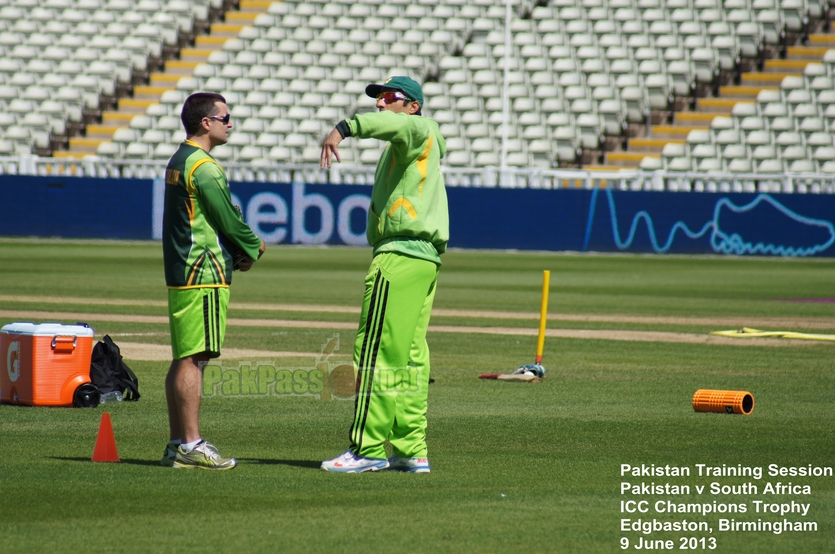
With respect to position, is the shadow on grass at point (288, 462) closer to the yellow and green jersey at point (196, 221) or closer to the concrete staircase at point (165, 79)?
the yellow and green jersey at point (196, 221)

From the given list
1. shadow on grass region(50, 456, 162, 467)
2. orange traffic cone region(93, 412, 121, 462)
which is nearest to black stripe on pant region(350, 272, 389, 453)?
shadow on grass region(50, 456, 162, 467)

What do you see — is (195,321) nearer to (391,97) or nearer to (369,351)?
(369,351)

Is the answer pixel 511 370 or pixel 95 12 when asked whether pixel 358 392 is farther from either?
pixel 95 12

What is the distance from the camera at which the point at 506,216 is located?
34812mm

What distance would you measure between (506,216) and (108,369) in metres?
25.4

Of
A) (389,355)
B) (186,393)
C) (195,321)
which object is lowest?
(186,393)

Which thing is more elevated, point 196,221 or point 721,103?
point 721,103

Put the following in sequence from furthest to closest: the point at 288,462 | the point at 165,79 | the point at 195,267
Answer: the point at 165,79 < the point at 288,462 < the point at 195,267

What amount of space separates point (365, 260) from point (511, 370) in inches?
726

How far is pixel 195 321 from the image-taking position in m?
7.12

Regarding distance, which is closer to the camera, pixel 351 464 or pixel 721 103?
pixel 351 464

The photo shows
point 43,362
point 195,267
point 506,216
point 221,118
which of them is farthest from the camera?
point 506,216

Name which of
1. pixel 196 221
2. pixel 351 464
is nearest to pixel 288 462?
pixel 351 464

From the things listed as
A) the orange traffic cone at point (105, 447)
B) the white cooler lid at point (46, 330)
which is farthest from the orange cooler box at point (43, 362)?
the orange traffic cone at point (105, 447)
